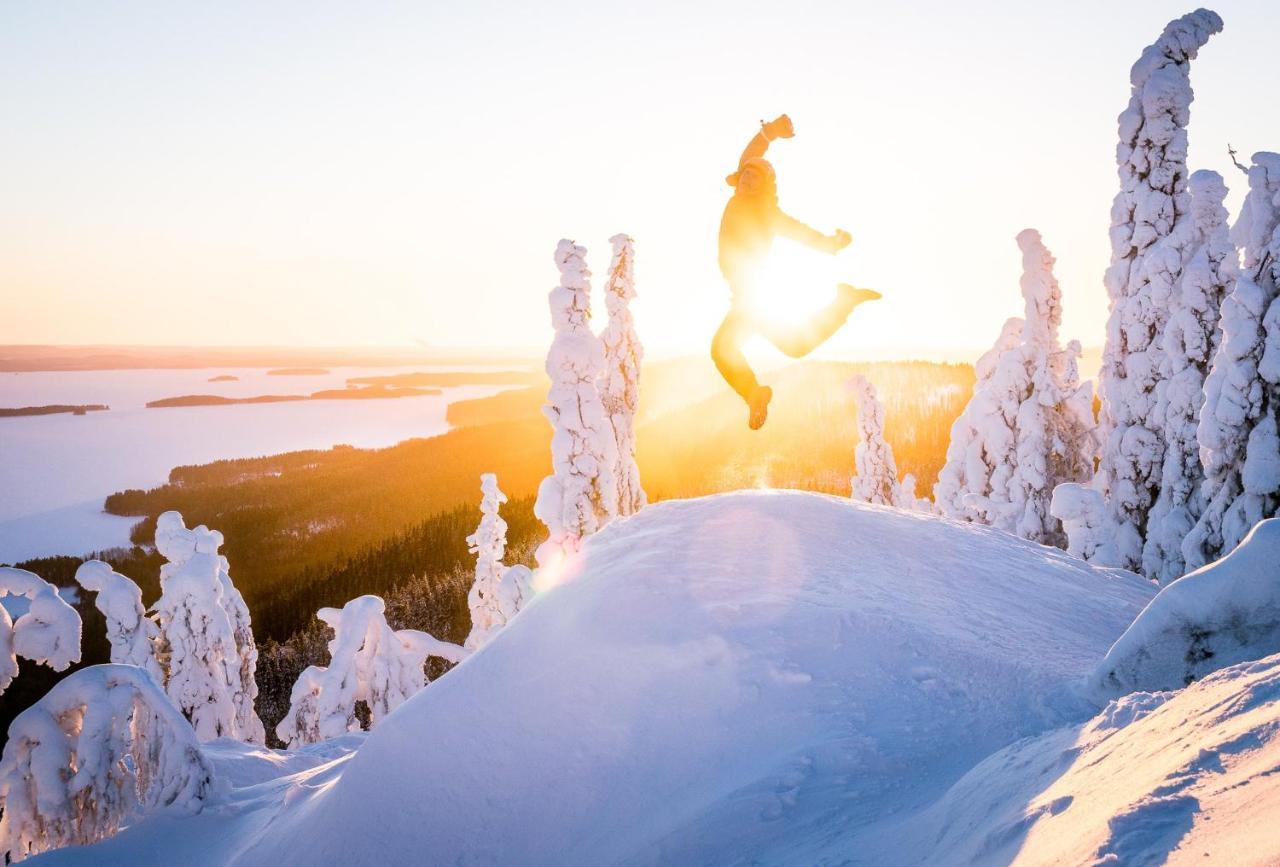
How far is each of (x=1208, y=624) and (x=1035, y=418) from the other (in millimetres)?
18841

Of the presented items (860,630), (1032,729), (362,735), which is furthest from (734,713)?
(362,735)

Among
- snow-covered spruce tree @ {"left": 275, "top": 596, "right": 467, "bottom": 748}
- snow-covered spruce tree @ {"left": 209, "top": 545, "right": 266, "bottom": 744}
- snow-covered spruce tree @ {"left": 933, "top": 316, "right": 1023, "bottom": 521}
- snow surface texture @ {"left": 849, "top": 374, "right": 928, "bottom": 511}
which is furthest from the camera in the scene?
snow surface texture @ {"left": 849, "top": 374, "right": 928, "bottom": 511}

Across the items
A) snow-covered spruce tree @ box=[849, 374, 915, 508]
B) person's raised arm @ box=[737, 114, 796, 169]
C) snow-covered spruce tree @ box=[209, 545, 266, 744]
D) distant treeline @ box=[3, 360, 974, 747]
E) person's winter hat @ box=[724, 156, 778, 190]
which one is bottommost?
distant treeline @ box=[3, 360, 974, 747]

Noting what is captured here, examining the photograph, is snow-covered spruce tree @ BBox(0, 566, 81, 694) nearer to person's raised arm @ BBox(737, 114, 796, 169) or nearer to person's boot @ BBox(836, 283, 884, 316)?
person's raised arm @ BBox(737, 114, 796, 169)

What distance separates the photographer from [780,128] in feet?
16.1

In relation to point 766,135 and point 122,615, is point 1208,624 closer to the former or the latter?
point 766,135

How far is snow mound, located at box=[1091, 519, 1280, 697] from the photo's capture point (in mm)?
3105

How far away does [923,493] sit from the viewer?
10219 centimetres

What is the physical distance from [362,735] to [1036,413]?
Result: 64.4 feet

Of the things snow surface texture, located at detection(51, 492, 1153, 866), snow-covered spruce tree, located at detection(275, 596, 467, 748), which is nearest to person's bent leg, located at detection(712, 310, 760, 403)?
snow surface texture, located at detection(51, 492, 1153, 866)

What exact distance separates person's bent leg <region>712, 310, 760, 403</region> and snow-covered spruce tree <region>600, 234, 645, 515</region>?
13.6m

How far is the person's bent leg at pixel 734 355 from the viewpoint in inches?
220

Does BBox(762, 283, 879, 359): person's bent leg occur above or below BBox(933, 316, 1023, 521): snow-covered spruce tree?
above

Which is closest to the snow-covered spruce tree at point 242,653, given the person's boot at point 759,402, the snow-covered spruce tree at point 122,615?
the snow-covered spruce tree at point 122,615
